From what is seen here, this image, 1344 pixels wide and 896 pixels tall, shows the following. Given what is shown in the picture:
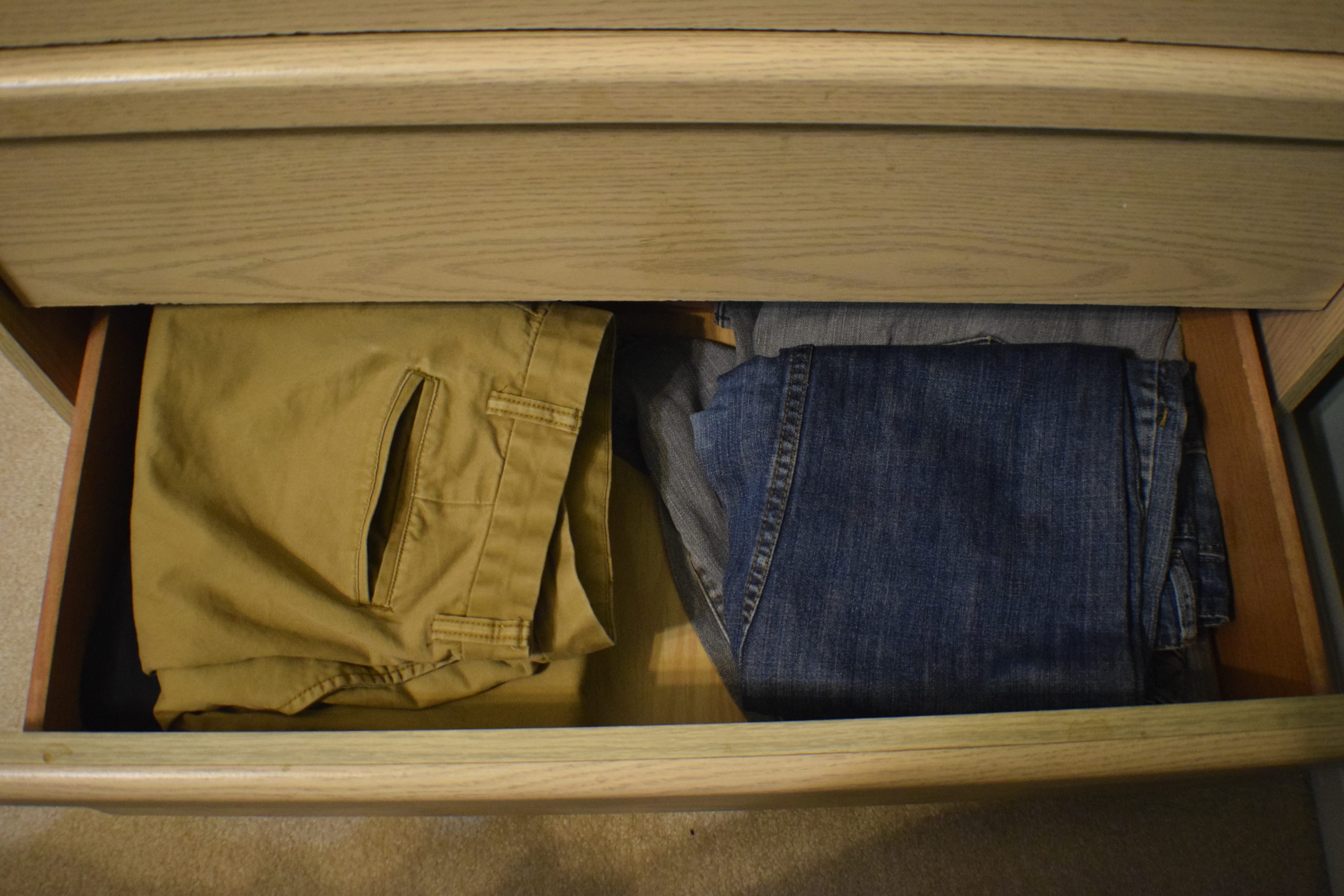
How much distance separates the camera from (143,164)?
15.0 inches

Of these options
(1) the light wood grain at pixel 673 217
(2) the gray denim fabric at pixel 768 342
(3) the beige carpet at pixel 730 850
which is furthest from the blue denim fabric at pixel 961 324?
(3) the beige carpet at pixel 730 850

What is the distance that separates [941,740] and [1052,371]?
0.28 metres

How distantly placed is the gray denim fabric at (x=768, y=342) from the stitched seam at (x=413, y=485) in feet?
0.51

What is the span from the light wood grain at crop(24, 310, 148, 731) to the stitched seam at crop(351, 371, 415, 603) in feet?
0.62

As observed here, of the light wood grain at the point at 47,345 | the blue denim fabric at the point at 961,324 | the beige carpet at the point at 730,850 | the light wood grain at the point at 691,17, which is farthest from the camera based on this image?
the beige carpet at the point at 730,850

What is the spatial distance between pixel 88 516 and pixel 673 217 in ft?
1.44

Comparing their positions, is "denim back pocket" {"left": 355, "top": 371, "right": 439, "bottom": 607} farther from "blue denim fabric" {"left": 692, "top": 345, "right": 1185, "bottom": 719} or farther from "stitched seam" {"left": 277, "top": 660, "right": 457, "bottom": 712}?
"blue denim fabric" {"left": 692, "top": 345, "right": 1185, "bottom": 719}

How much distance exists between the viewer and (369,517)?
51cm

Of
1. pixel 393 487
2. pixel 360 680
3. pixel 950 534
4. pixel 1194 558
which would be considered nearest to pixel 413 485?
pixel 393 487

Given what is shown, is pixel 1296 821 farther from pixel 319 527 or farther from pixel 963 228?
pixel 319 527

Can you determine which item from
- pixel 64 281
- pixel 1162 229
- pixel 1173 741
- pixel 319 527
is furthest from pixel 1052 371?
pixel 64 281

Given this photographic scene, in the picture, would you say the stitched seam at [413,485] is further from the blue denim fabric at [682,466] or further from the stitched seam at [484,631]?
the blue denim fabric at [682,466]

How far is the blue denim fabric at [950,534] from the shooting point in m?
0.52

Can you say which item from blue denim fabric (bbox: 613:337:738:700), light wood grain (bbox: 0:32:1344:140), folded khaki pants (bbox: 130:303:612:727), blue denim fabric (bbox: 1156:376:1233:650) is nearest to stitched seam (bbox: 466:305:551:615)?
folded khaki pants (bbox: 130:303:612:727)
